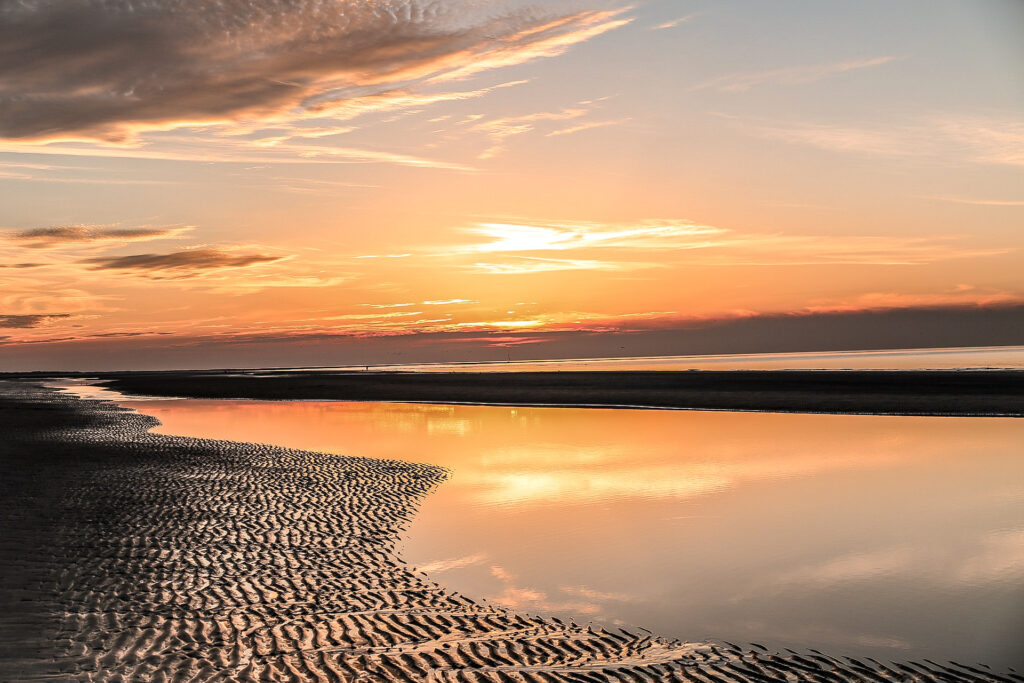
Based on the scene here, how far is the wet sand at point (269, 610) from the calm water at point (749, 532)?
31.5 inches

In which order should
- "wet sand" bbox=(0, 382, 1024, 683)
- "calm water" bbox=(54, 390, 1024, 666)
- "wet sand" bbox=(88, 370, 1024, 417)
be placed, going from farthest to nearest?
"wet sand" bbox=(88, 370, 1024, 417) < "calm water" bbox=(54, 390, 1024, 666) < "wet sand" bbox=(0, 382, 1024, 683)

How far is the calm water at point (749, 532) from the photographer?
11438 millimetres

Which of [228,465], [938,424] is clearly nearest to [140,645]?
[228,465]

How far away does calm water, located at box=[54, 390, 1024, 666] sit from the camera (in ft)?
37.5

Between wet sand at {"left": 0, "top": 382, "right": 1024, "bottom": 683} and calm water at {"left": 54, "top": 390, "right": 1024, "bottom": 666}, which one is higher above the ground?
wet sand at {"left": 0, "top": 382, "right": 1024, "bottom": 683}

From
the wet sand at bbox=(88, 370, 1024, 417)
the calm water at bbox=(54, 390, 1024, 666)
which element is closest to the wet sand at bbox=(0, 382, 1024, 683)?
the calm water at bbox=(54, 390, 1024, 666)

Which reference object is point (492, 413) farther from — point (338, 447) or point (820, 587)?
point (820, 587)

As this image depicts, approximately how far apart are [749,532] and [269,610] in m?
10.7

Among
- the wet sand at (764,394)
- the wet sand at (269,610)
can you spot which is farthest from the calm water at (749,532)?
the wet sand at (764,394)

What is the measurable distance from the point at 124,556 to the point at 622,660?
1031cm

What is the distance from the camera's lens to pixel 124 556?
1471cm

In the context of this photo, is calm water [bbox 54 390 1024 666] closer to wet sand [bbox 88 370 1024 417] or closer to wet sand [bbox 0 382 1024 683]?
wet sand [bbox 0 382 1024 683]

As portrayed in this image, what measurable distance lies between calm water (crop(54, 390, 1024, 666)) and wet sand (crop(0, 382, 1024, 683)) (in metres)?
0.80

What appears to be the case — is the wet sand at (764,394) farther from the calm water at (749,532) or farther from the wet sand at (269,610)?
the wet sand at (269,610)
